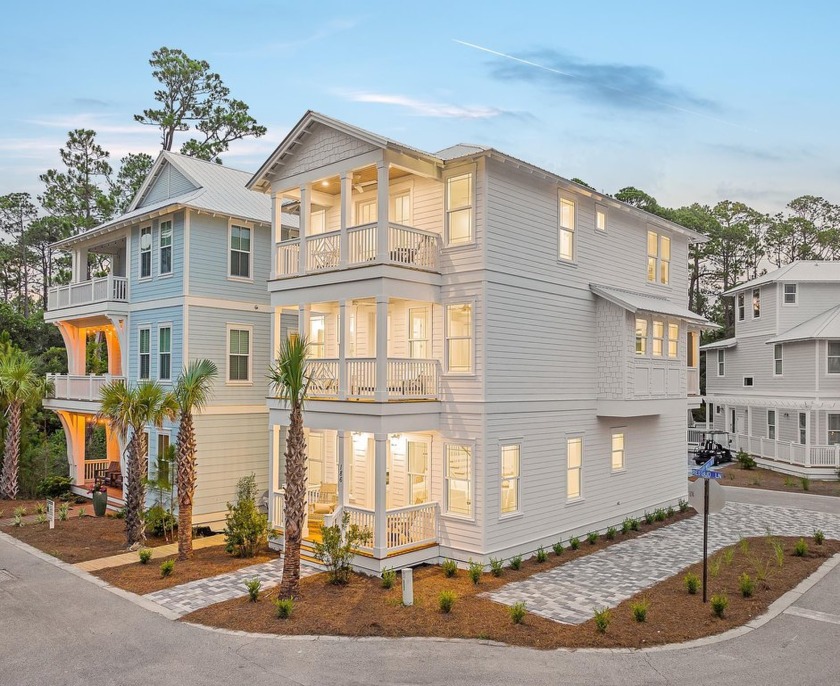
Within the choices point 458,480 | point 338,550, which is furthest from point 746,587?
point 338,550

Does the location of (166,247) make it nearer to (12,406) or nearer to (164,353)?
(164,353)

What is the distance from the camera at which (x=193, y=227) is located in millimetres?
21672

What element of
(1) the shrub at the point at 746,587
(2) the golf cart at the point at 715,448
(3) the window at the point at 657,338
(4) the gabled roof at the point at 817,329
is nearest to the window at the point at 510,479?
(1) the shrub at the point at 746,587

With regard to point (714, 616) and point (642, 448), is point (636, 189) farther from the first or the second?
point (714, 616)

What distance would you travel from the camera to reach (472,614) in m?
12.7

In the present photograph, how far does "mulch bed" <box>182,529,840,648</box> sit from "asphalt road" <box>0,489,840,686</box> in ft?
1.43

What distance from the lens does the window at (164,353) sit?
72.6 ft

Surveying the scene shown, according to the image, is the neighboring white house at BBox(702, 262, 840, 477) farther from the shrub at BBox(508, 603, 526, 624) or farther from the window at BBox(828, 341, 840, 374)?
the shrub at BBox(508, 603, 526, 624)

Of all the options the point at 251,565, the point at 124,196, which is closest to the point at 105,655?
the point at 251,565

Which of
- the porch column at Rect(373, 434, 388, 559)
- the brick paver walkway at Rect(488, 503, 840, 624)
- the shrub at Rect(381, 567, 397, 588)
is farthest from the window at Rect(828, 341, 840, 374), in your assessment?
the shrub at Rect(381, 567, 397, 588)

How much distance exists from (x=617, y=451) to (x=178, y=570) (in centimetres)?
1322

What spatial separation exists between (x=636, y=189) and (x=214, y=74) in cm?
3365

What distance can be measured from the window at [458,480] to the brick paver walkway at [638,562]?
2451mm

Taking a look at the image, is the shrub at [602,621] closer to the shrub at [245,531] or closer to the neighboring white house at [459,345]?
the neighboring white house at [459,345]
